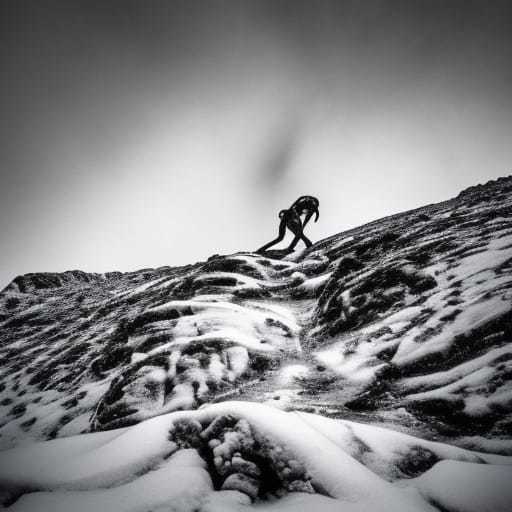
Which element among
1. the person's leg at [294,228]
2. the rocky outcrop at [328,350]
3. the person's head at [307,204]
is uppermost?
the person's head at [307,204]

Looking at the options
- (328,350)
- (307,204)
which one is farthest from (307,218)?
(328,350)

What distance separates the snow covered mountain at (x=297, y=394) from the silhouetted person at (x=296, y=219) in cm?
387

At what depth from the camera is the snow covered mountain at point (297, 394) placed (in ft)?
4.78

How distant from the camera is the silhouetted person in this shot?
11.0 metres

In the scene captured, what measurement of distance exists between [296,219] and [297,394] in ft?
28.4

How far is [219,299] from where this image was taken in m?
5.77

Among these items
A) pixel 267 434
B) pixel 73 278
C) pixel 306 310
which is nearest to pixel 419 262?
pixel 306 310

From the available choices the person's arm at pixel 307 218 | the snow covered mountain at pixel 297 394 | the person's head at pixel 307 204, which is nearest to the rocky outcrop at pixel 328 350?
the snow covered mountain at pixel 297 394

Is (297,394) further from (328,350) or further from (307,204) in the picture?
(307,204)

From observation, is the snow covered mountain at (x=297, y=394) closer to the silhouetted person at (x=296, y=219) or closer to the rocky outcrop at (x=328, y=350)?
the rocky outcrop at (x=328, y=350)

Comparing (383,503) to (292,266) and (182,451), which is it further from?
(292,266)

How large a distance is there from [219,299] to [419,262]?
3.70 m

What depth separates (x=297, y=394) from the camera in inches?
120

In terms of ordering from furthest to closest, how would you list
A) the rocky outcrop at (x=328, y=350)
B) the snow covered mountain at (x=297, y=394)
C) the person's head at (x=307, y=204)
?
the person's head at (x=307, y=204)
the rocky outcrop at (x=328, y=350)
the snow covered mountain at (x=297, y=394)
